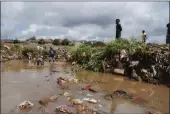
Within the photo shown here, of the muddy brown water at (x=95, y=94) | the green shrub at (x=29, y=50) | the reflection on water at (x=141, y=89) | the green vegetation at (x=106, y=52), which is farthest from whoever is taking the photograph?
the green shrub at (x=29, y=50)

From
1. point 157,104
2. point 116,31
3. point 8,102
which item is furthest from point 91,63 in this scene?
point 8,102

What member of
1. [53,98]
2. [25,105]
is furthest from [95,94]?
[25,105]

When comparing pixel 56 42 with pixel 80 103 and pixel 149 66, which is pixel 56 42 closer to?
pixel 149 66

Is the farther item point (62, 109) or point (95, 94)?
point (95, 94)

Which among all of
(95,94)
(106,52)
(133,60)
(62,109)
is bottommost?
(95,94)

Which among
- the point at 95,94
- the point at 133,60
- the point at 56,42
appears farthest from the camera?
the point at 56,42

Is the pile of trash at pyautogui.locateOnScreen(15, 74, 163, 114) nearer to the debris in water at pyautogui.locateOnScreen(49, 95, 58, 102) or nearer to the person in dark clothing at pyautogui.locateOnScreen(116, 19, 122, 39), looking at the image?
the debris in water at pyautogui.locateOnScreen(49, 95, 58, 102)

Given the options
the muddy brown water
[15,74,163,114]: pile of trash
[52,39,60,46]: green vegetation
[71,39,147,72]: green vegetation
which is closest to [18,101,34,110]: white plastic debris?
[15,74,163,114]: pile of trash

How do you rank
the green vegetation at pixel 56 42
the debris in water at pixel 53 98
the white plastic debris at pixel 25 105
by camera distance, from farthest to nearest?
the green vegetation at pixel 56 42
the debris in water at pixel 53 98
the white plastic debris at pixel 25 105

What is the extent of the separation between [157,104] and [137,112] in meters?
1.50

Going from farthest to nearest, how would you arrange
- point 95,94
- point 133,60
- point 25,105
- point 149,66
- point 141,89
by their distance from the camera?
point 133,60 < point 149,66 < point 141,89 < point 95,94 < point 25,105

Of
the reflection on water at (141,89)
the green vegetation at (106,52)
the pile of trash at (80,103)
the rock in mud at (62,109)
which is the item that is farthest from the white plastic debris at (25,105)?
the green vegetation at (106,52)

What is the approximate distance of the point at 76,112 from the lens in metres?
7.45

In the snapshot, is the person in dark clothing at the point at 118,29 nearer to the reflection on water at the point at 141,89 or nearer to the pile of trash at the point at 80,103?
the reflection on water at the point at 141,89
